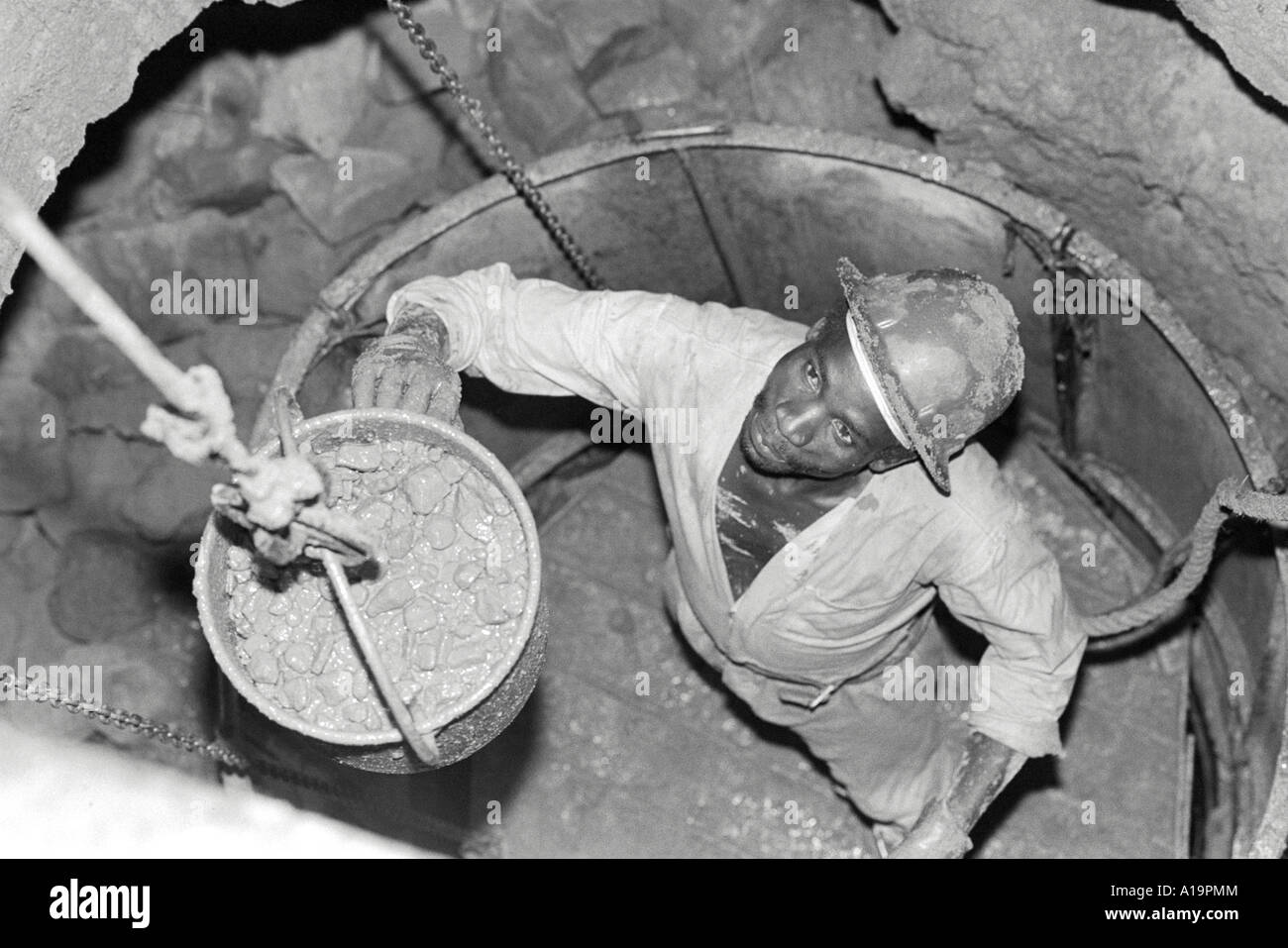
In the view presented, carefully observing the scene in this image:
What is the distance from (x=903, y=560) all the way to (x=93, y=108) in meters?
→ 2.28

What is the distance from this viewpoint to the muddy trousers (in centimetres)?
374

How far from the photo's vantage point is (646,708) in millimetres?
4492

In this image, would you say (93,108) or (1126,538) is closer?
(93,108)

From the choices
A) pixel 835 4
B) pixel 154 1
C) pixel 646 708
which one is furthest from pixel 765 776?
pixel 154 1

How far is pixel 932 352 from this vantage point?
9.32 feet

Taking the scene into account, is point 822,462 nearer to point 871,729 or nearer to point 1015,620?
point 1015,620

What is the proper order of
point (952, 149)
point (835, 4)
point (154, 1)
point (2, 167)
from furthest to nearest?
point (835, 4) → point (952, 149) → point (154, 1) → point (2, 167)

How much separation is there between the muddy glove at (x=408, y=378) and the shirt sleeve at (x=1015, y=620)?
118cm

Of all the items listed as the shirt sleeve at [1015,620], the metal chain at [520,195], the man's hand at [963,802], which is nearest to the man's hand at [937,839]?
the man's hand at [963,802]

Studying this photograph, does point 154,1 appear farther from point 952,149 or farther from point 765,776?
point 765,776

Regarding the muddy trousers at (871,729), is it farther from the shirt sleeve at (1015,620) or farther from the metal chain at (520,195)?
the metal chain at (520,195)

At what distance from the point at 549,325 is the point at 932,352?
3.00ft

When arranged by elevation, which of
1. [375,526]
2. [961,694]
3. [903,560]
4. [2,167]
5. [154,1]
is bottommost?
[961,694]

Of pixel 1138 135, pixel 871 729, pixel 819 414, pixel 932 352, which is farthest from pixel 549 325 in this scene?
pixel 1138 135
